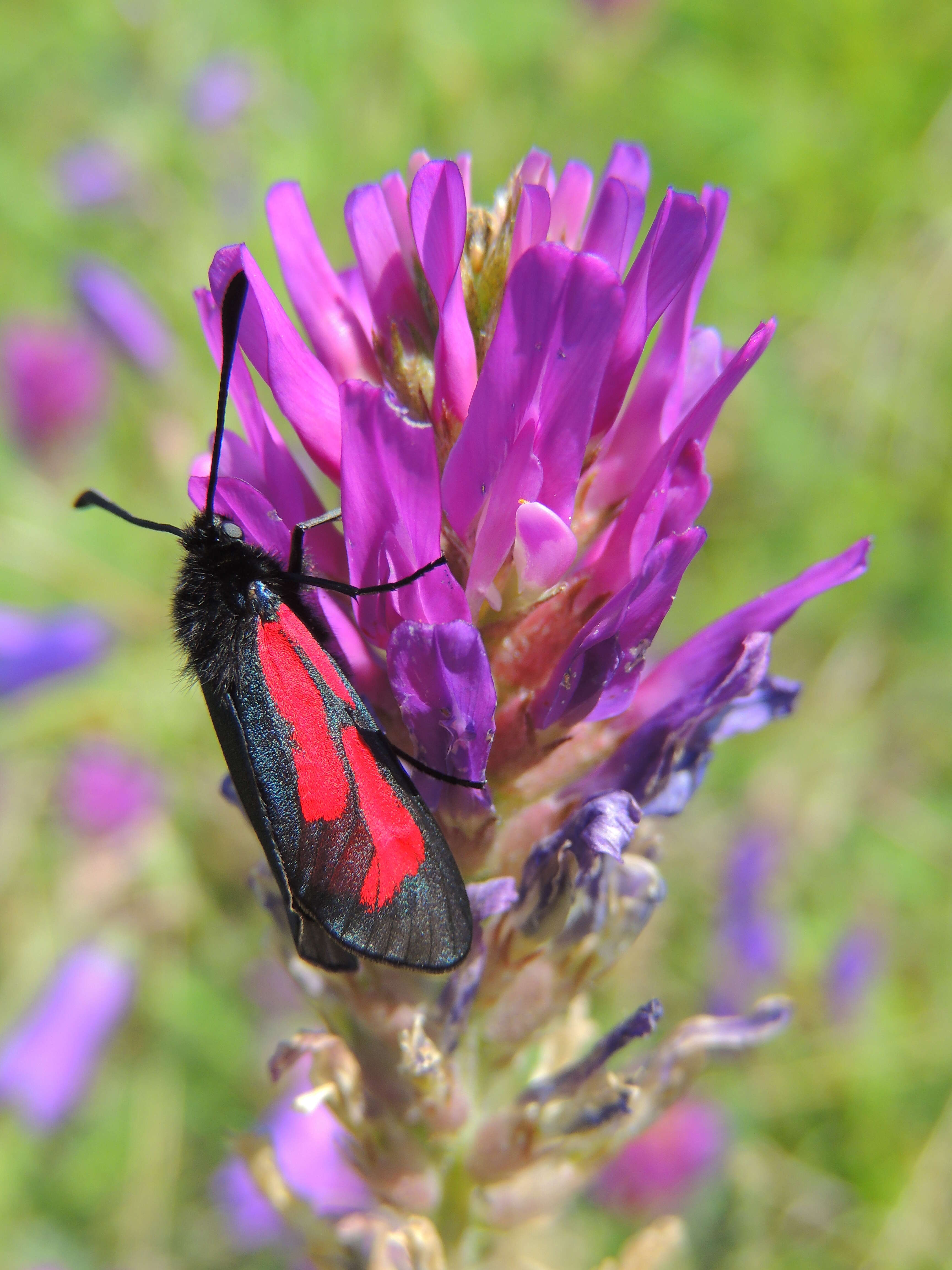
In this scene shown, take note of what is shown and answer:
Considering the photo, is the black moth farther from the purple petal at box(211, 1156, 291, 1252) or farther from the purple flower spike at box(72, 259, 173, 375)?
the purple flower spike at box(72, 259, 173, 375)

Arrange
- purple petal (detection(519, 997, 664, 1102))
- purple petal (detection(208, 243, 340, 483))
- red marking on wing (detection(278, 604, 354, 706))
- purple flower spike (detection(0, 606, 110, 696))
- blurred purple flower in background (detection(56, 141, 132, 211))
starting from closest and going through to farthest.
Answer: purple petal (detection(208, 243, 340, 483)), red marking on wing (detection(278, 604, 354, 706)), purple petal (detection(519, 997, 664, 1102)), purple flower spike (detection(0, 606, 110, 696)), blurred purple flower in background (detection(56, 141, 132, 211))

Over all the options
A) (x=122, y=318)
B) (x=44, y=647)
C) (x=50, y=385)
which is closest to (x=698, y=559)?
(x=122, y=318)

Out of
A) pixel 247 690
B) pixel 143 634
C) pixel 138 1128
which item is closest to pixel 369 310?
pixel 247 690

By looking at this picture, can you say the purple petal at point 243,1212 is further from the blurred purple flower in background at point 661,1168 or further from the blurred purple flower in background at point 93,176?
the blurred purple flower in background at point 93,176

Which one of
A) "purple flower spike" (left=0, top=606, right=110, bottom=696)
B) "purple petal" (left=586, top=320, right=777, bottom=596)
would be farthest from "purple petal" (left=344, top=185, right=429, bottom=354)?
"purple flower spike" (left=0, top=606, right=110, bottom=696)

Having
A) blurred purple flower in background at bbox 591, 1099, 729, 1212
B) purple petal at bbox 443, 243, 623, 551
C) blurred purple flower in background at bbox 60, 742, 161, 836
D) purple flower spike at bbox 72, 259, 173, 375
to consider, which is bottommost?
blurred purple flower in background at bbox 591, 1099, 729, 1212
